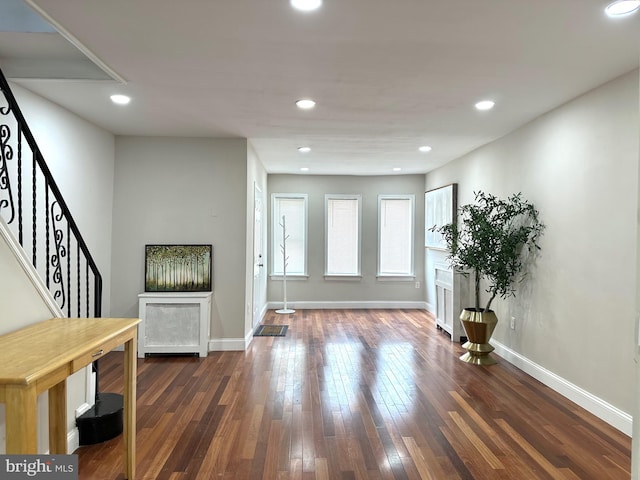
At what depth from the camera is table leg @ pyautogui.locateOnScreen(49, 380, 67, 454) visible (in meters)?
2.38

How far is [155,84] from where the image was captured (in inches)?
130

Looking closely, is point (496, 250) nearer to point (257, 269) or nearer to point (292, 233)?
point (257, 269)

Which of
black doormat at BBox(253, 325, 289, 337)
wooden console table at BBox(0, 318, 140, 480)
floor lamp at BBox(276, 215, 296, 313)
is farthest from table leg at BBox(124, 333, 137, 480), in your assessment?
floor lamp at BBox(276, 215, 296, 313)

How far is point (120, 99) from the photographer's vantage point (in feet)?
12.1

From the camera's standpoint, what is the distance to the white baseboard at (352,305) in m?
8.00

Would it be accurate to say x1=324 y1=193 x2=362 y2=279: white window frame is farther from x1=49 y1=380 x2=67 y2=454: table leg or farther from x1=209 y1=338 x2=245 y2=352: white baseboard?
x1=49 y1=380 x2=67 y2=454: table leg

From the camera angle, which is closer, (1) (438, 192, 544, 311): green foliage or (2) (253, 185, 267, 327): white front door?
(1) (438, 192, 544, 311): green foliage

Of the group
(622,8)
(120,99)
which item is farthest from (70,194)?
(622,8)

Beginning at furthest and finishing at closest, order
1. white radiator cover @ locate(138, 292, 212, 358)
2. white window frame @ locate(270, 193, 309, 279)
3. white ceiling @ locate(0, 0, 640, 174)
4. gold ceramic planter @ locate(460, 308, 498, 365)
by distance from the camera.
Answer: white window frame @ locate(270, 193, 309, 279) → white radiator cover @ locate(138, 292, 212, 358) → gold ceramic planter @ locate(460, 308, 498, 365) → white ceiling @ locate(0, 0, 640, 174)

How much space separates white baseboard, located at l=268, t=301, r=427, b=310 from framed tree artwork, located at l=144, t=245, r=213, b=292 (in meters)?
3.05

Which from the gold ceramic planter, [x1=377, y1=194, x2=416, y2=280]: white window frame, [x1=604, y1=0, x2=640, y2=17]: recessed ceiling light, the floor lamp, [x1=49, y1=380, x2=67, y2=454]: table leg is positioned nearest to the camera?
[x1=604, y1=0, x2=640, y2=17]: recessed ceiling light

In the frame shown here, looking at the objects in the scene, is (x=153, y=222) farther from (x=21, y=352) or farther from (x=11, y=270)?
(x=21, y=352)

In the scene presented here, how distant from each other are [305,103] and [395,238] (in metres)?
4.80

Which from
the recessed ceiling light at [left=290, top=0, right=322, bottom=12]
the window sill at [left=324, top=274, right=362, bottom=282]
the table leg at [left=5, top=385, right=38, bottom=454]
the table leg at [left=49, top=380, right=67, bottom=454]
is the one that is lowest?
the table leg at [left=49, top=380, right=67, bottom=454]
